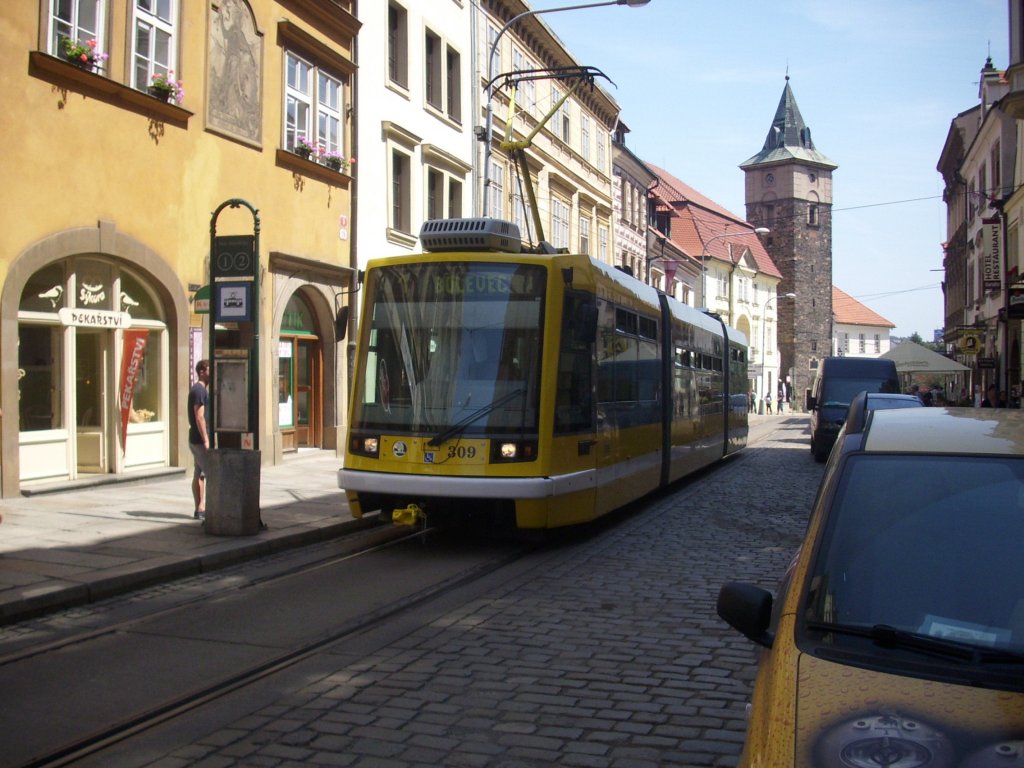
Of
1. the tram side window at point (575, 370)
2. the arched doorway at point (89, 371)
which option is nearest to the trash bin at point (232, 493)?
the tram side window at point (575, 370)

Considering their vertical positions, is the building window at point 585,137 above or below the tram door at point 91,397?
above

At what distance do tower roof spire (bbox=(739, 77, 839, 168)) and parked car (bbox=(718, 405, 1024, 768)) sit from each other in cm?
9634

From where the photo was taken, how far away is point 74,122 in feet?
46.1

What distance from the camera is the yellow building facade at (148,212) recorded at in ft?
43.4

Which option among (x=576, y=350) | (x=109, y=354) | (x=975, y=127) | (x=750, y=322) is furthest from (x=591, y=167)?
(x=750, y=322)

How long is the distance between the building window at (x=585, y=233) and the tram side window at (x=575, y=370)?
30.2 m

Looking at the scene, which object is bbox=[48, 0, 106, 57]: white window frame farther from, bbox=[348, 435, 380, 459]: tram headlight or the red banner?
bbox=[348, 435, 380, 459]: tram headlight

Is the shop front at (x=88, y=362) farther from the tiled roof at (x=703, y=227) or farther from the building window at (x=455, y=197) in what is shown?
the tiled roof at (x=703, y=227)

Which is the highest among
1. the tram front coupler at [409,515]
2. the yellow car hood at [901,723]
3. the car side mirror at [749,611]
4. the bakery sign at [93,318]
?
the bakery sign at [93,318]

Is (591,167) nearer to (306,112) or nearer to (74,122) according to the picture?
(306,112)

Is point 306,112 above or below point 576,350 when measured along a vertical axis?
above

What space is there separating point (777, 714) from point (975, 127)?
5489 centimetres

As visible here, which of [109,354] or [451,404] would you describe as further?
[109,354]

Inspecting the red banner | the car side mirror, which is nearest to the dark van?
the red banner
